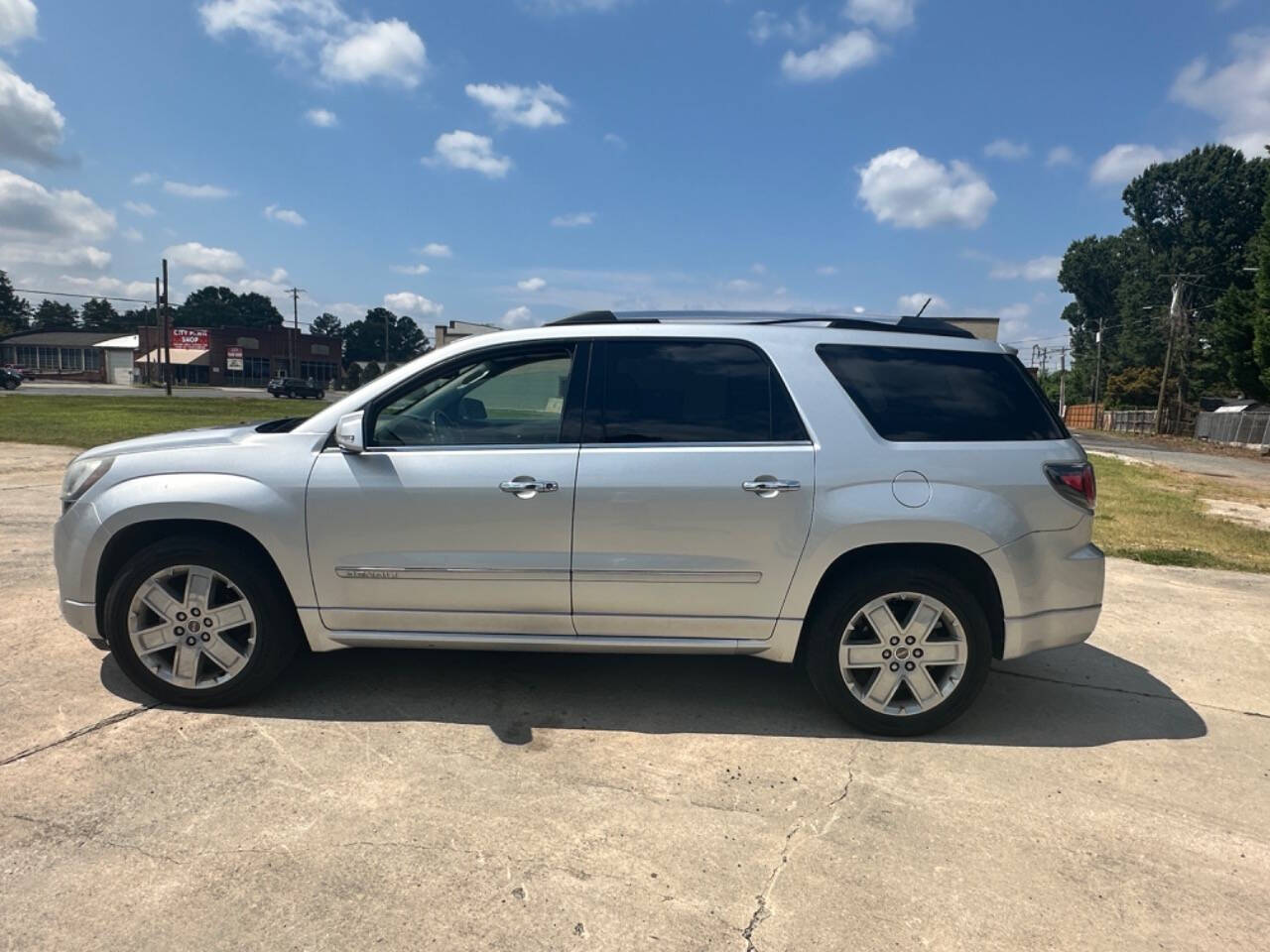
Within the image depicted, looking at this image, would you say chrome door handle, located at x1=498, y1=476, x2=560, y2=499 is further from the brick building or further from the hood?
the brick building

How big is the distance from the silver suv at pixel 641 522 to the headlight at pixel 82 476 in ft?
0.12

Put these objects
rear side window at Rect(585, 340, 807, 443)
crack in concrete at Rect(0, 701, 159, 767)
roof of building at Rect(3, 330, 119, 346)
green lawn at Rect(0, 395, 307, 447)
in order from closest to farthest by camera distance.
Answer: crack in concrete at Rect(0, 701, 159, 767) → rear side window at Rect(585, 340, 807, 443) → green lawn at Rect(0, 395, 307, 447) → roof of building at Rect(3, 330, 119, 346)

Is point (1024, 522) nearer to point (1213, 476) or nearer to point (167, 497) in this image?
point (167, 497)

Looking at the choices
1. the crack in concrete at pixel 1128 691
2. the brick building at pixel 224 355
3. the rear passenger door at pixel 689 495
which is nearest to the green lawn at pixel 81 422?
the rear passenger door at pixel 689 495

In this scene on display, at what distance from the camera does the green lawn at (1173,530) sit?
25.6 feet

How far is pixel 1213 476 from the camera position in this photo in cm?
2006

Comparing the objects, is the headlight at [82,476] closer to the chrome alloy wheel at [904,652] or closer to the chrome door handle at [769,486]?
the chrome door handle at [769,486]

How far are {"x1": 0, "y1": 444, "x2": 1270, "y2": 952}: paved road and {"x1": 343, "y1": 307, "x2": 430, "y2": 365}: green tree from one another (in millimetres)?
119102

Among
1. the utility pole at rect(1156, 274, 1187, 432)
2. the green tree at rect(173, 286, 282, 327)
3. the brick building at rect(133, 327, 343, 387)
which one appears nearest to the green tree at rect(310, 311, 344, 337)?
the green tree at rect(173, 286, 282, 327)

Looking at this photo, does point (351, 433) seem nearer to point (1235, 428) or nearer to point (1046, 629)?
point (1046, 629)

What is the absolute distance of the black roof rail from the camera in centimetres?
368

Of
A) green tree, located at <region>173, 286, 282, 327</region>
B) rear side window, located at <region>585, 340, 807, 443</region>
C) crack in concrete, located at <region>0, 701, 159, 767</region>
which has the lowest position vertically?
crack in concrete, located at <region>0, 701, 159, 767</region>

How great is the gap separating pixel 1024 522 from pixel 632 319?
1.98 metres

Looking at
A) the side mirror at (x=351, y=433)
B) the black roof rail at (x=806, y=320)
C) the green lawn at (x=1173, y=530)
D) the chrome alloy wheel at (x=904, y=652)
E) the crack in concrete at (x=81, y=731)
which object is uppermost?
the black roof rail at (x=806, y=320)
